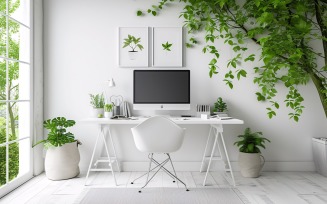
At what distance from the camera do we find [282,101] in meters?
3.72

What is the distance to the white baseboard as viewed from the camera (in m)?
3.65

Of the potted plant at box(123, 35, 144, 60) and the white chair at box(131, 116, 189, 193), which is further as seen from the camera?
the potted plant at box(123, 35, 144, 60)

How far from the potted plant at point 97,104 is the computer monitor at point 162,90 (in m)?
0.47

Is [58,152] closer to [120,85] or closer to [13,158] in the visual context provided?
[120,85]

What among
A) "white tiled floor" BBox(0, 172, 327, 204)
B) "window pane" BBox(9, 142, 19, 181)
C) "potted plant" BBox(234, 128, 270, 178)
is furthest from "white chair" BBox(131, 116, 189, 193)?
"window pane" BBox(9, 142, 19, 181)

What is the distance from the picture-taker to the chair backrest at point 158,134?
8.98ft

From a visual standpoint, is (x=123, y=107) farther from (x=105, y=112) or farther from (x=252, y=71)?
(x=252, y=71)

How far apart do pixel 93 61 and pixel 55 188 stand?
1685 millimetres

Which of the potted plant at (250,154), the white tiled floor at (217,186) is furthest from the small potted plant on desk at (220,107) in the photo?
the white tiled floor at (217,186)

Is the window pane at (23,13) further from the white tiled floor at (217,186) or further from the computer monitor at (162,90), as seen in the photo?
the white tiled floor at (217,186)

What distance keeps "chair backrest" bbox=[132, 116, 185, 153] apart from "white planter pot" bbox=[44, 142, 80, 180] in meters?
1.02

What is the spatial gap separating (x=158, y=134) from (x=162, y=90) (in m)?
0.80

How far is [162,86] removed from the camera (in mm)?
3395

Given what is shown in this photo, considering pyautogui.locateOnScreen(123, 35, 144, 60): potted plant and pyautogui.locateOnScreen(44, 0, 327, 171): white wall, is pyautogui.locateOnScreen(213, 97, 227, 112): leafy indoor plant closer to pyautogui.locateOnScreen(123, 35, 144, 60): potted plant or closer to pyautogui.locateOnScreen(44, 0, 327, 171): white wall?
pyautogui.locateOnScreen(44, 0, 327, 171): white wall
